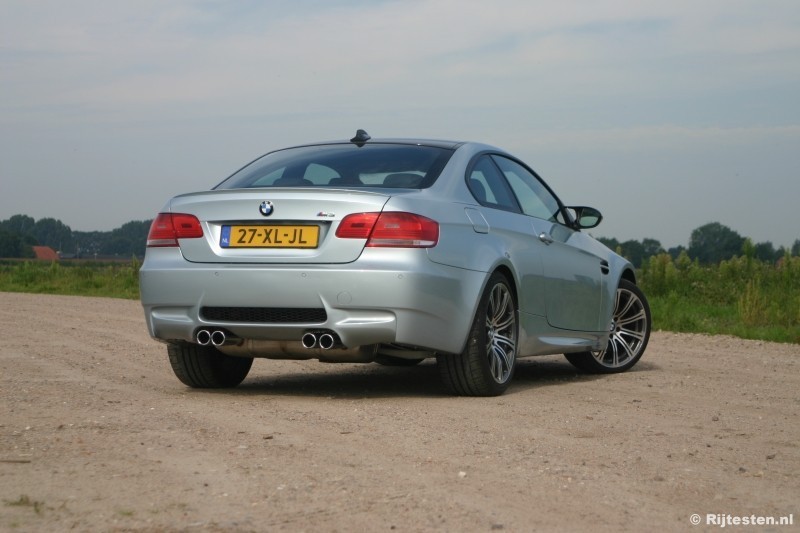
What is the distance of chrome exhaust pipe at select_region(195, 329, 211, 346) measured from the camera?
674 cm

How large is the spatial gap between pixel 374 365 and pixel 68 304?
950 cm

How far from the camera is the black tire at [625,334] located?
9.35m

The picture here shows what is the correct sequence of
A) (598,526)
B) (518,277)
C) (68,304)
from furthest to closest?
(68,304), (518,277), (598,526)

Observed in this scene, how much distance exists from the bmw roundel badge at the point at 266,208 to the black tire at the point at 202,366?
1241mm

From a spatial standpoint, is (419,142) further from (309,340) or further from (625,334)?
(625,334)

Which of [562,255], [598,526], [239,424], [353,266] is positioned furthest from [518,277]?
[598,526]

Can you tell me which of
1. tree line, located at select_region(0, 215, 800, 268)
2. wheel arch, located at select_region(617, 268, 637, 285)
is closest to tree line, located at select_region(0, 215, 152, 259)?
tree line, located at select_region(0, 215, 800, 268)

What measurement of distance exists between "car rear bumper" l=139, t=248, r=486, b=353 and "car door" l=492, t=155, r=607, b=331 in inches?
57.0

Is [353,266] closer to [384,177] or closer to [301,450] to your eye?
[384,177]

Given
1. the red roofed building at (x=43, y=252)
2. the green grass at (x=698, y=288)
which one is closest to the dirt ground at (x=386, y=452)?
the green grass at (x=698, y=288)

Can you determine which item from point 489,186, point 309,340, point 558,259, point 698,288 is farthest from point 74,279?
point 309,340

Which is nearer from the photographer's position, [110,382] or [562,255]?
[110,382]

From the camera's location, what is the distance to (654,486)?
4441mm

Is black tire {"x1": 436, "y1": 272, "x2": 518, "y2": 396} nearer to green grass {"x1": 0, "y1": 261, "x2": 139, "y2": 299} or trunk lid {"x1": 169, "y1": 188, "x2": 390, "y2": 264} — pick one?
trunk lid {"x1": 169, "y1": 188, "x2": 390, "y2": 264}
